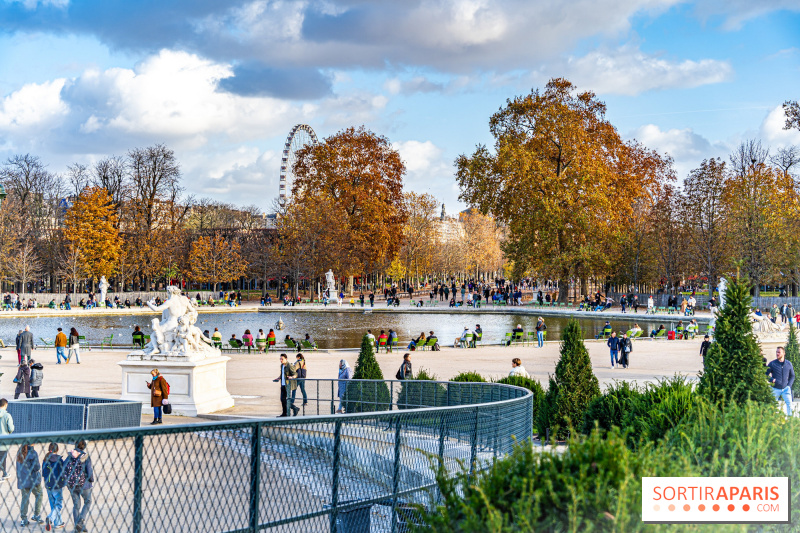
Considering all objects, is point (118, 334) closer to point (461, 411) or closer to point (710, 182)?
point (461, 411)

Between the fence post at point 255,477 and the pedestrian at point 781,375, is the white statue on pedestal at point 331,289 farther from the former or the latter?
the fence post at point 255,477

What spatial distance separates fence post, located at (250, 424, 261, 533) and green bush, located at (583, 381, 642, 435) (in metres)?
6.96

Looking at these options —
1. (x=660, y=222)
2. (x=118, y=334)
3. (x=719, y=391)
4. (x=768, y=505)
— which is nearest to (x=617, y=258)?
(x=660, y=222)

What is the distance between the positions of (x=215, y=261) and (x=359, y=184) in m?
15.7

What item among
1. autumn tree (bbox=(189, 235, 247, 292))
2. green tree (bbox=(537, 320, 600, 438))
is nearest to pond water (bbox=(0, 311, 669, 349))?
autumn tree (bbox=(189, 235, 247, 292))

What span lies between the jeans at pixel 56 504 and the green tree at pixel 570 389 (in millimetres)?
8498

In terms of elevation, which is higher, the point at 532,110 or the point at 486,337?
the point at 532,110

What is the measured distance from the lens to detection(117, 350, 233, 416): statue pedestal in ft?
52.8

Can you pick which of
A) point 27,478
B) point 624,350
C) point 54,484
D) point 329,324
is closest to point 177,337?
point 54,484

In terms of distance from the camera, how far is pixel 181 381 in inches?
639

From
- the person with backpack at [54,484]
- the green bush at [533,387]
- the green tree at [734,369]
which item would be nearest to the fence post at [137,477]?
the person with backpack at [54,484]

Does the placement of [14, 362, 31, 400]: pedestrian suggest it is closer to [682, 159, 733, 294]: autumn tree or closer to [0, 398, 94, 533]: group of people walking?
[0, 398, 94, 533]: group of people walking

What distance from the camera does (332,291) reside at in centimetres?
6719

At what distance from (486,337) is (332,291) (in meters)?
28.8
